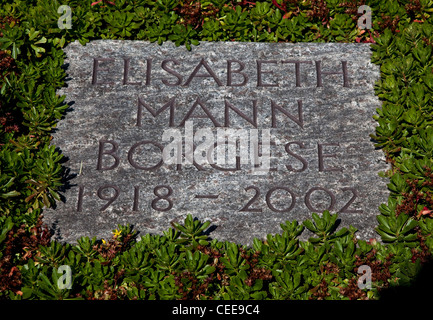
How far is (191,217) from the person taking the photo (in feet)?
11.8

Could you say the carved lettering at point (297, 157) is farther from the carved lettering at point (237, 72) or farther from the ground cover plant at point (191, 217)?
the carved lettering at point (237, 72)

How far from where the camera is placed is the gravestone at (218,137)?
3748 millimetres

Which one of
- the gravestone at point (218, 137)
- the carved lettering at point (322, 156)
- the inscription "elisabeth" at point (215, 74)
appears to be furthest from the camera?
the inscription "elisabeth" at point (215, 74)

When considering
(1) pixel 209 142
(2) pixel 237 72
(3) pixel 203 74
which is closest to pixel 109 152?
(1) pixel 209 142

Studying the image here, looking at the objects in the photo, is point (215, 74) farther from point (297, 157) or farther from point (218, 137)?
point (297, 157)

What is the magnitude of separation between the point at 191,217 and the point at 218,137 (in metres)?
0.68

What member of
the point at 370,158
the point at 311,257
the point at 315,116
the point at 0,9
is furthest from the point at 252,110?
the point at 0,9

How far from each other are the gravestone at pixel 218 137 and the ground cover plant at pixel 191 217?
105 millimetres

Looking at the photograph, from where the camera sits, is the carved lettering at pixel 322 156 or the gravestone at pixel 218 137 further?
the carved lettering at pixel 322 156

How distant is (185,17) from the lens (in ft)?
15.5

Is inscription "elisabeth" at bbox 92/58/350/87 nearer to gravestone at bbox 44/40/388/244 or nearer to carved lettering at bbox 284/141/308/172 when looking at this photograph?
gravestone at bbox 44/40/388/244

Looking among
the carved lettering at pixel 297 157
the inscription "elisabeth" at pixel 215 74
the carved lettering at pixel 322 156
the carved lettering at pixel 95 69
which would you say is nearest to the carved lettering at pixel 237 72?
the inscription "elisabeth" at pixel 215 74

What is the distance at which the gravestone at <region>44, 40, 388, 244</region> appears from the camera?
3.75 meters

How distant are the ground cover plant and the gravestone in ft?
0.34
